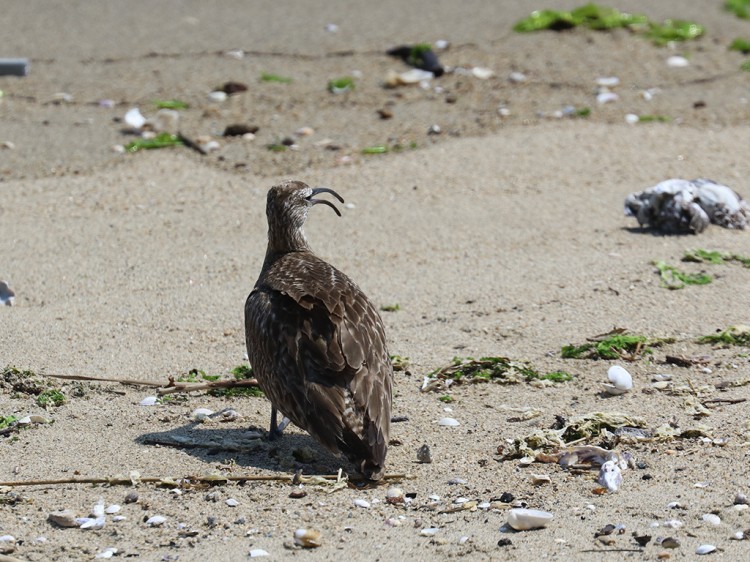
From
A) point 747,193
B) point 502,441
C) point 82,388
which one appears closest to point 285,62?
point 747,193

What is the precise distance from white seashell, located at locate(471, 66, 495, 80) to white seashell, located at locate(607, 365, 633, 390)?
6.35m

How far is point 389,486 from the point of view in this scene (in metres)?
5.40

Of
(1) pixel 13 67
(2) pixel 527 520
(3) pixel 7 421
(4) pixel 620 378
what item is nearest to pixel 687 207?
(4) pixel 620 378

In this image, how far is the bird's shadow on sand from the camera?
224 inches

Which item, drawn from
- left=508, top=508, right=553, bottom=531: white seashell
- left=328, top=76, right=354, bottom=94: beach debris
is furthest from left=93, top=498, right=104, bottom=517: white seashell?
left=328, top=76, right=354, bottom=94: beach debris

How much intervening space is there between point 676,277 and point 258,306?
10.7 feet

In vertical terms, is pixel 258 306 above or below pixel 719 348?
above

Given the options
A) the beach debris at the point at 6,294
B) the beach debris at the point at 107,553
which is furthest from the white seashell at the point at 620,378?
the beach debris at the point at 6,294

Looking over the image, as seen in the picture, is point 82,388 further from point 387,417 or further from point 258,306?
point 387,417

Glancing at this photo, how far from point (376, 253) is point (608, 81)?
4.65 meters

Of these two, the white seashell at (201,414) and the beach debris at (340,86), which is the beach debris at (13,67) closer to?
the beach debris at (340,86)

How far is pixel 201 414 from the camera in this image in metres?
6.27

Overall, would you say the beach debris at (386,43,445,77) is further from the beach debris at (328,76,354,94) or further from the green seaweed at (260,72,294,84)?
the green seaweed at (260,72,294,84)

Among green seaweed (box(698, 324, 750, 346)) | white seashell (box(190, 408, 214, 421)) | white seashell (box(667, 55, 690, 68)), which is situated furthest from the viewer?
white seashell (box(667, 55, 690, 68))
